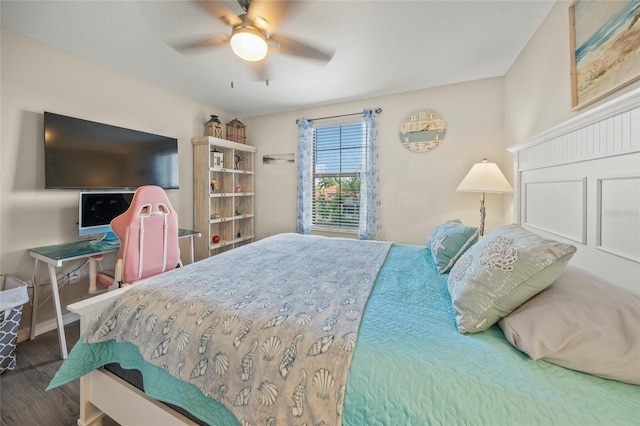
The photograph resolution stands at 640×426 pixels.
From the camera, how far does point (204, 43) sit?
6.30ft

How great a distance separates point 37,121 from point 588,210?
12.9 feet

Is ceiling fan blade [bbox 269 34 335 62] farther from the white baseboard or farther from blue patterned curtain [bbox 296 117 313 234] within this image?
the white baseboard

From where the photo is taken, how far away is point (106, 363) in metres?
1.13

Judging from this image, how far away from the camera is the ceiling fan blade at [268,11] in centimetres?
156

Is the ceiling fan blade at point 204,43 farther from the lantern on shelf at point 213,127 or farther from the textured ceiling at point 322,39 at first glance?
the lantern on shelf at point 213,127

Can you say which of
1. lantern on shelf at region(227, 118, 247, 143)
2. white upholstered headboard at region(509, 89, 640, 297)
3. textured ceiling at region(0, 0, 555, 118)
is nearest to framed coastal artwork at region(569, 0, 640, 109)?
white upholstered headboard at region(509, 89, 640, 297)

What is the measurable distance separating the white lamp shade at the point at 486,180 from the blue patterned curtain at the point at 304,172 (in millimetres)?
2029

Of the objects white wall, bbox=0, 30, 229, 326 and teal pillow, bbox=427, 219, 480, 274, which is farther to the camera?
Result: white wall, bbox=0, 30, 229, 326

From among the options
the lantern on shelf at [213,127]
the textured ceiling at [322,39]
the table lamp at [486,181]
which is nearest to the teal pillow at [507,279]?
the table lamp at [486,181]

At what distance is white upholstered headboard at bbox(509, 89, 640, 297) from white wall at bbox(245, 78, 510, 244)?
1271mm

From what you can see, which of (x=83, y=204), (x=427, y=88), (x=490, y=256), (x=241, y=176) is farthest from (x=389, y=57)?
(x=83, y=204)

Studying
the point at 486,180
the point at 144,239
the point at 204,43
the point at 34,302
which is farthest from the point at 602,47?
the point at 34,302

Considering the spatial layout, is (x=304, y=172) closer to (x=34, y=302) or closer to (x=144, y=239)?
(x=144, y=239)

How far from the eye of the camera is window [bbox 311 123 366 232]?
3436 millimetres
